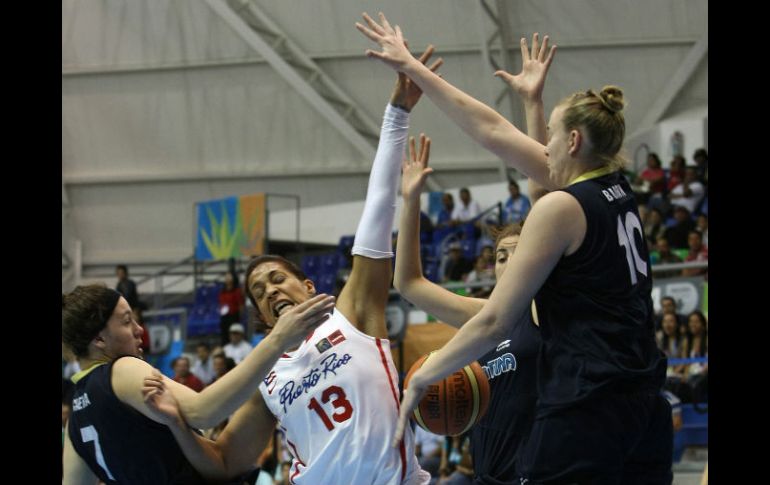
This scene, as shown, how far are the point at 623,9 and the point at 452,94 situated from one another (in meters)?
13.6

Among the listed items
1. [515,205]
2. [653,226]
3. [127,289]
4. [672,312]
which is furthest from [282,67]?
[672,312]

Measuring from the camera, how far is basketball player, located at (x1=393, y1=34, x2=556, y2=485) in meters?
3.61

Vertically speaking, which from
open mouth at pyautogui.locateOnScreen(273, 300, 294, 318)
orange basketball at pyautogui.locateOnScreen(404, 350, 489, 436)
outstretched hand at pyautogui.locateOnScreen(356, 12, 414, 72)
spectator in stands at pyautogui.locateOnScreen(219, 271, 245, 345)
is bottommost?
spectator in stands at pyautogui.locateOnScreen(219, 271, 245, 345)

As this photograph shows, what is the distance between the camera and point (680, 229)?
12250 mm

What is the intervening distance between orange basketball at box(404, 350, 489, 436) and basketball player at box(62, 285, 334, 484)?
28.0 inches

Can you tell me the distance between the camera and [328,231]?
17.6 meters

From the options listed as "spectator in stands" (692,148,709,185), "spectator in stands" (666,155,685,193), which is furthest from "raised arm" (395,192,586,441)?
"spectator in stands" (692,148,709,185)

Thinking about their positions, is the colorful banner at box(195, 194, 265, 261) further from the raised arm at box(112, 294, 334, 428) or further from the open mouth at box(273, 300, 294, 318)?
the raised arm at box(112, 294, 334, 428)

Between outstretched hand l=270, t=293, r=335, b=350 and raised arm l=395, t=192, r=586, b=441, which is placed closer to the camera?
raised arm l=395, t=192, r=586, b=441

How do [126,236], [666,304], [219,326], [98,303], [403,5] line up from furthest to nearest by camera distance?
1. [126,236]
2. [219,326]
3. [403,5]
4. [666,304]
5. [98,303]

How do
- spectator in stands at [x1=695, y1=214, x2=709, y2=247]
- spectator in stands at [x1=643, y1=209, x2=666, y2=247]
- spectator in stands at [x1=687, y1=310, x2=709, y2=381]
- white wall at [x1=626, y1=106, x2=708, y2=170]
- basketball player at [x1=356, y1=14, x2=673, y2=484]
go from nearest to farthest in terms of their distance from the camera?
basketball player at [x1=356, y1=14, x2=673, y2=484]
spectator in stands at [x1=687, y1=310, x2=709, y2=381]
spectator in stands at [x1=695, y1=214, x2=709, y2=247]
spectator in stands at [x1=643, y1=209, x2=666, y2=247]
white wall at [x1=626, y1=106, x2=708, y2=170]
